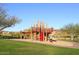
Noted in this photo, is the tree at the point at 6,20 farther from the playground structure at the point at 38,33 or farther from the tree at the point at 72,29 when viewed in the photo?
the tree at the point at 72,29

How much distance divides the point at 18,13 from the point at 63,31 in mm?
630

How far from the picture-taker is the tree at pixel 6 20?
5.73 m

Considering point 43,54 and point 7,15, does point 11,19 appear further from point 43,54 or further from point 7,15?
point 43,54

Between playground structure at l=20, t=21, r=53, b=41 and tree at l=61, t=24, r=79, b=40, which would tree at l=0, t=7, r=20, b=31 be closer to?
playground structure at l=20, t=21, r=53, b=41

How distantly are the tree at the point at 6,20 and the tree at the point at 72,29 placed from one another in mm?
633

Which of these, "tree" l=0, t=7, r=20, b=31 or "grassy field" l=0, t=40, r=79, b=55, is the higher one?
"tree" l=0, t=7, r=20, b=31

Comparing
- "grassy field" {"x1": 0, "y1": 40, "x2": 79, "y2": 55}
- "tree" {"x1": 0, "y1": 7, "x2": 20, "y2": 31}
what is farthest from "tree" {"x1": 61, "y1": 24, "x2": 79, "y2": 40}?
"tree" {"x1": 0, "y1": 7, "x2": 20, "y2": 31}

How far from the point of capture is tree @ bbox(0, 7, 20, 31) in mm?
5734

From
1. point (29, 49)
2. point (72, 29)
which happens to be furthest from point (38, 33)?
point (72, 29)

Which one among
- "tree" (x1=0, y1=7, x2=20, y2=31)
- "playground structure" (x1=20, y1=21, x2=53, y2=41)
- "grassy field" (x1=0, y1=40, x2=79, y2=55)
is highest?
"tree" (x1=0, y1=7, x2=20, y2=31)

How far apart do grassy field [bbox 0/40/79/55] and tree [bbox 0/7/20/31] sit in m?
0.21

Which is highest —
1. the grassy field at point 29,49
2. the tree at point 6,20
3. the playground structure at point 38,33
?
the tree at point 6,20

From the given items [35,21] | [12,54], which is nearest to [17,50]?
[12,54]

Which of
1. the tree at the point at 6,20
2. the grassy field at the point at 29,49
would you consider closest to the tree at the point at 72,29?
the grassy field at the point at 29,49
